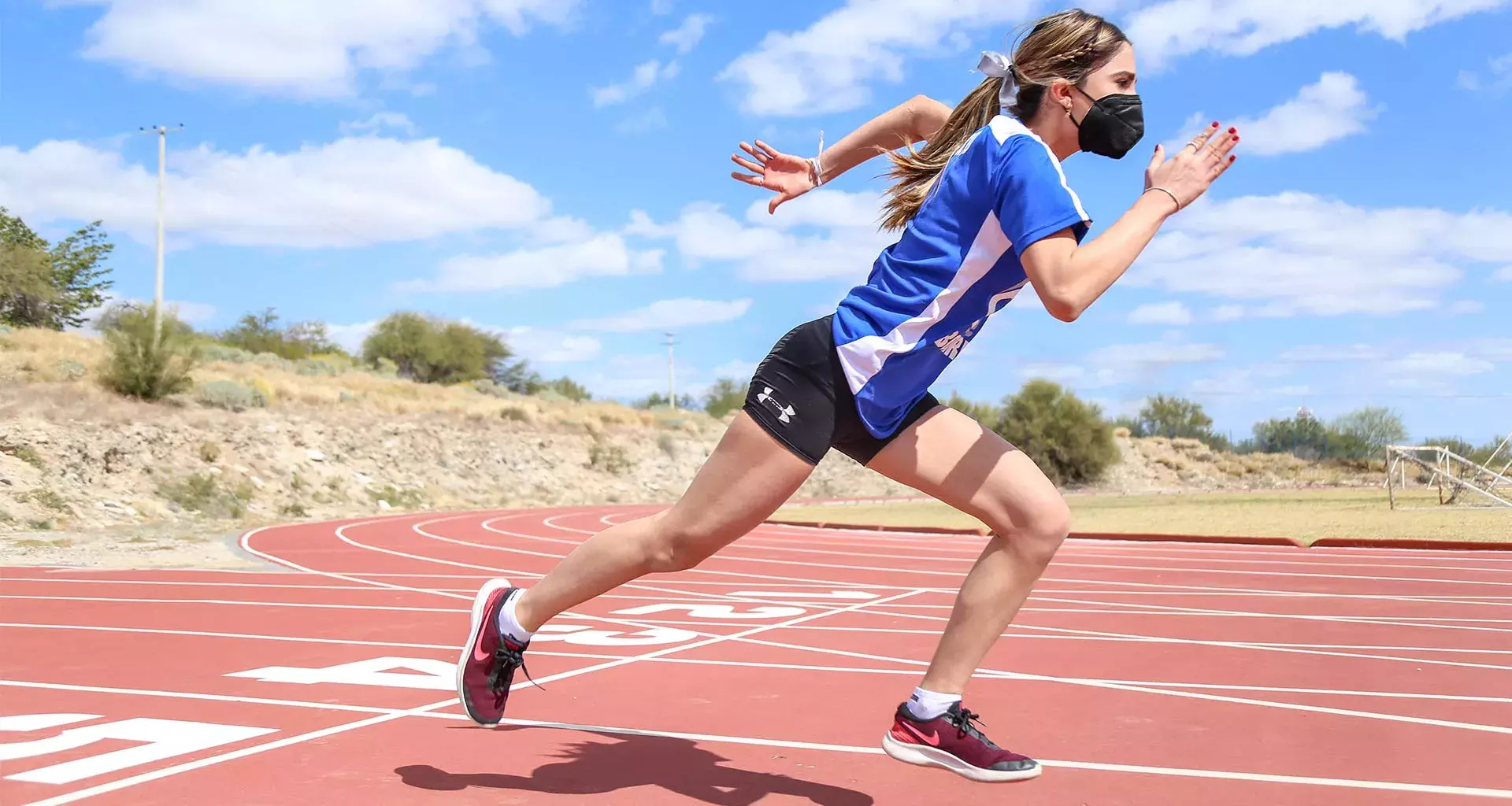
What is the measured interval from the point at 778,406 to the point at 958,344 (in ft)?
1.73

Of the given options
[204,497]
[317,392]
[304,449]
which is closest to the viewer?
[204,497]

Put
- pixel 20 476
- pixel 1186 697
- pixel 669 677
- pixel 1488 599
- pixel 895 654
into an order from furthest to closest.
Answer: pixel 20 476 < pixel 1488 599 < pixel 895 654 < pixel 669 677 < pixel 1186 697

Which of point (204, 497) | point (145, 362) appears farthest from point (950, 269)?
point (145, 362)

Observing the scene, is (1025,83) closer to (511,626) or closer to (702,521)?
(702,521)

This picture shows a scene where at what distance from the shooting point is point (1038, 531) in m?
3.44

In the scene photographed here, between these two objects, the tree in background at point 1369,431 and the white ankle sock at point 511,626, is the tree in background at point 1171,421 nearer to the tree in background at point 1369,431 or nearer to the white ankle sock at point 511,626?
the tree in background at point 1369,431

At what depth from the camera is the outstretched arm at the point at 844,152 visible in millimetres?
3969

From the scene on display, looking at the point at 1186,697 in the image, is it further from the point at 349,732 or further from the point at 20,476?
the point at 20,476

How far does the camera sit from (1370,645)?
693 centimetres

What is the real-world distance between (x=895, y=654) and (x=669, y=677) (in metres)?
1.44

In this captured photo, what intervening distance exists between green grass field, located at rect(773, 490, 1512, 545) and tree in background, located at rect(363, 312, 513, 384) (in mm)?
38487

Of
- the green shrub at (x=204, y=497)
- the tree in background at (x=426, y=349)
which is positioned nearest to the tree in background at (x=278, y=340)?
the tree in background at (x=426, y=349)

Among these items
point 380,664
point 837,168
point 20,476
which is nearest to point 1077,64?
point 837,168

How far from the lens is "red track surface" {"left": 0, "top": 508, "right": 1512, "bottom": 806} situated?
3.84 metres
